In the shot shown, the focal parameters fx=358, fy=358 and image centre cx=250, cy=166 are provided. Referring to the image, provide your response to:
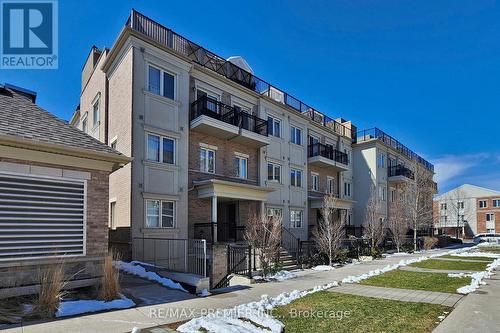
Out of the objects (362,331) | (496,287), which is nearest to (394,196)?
(496,287)

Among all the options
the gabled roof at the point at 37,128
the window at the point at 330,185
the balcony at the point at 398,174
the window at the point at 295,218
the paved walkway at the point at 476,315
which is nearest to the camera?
the paved walkway at the point at 476,315

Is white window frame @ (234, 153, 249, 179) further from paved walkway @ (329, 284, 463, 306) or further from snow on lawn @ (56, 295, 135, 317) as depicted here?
snow on lawn @ (56, 295, 135, 317)

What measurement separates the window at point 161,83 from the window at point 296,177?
1084 centimetres

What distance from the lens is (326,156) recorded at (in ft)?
90.6

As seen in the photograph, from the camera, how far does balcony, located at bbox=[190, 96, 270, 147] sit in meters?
17.4

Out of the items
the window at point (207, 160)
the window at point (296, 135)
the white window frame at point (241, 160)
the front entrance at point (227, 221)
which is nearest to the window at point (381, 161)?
the window at point (296, 135)

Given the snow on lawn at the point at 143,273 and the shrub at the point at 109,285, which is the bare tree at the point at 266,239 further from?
the shrub at the point at 109,285

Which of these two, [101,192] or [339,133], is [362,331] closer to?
[101,192]

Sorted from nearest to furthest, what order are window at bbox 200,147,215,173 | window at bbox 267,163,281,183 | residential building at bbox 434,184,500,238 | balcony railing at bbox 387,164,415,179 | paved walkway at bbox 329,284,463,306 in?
1. paved walkway at bbox 329,284,463,306
2. window at bbox 200,147,215,173
3. window at bbox 267,163,281,183
4. balcony railing at bbox 387,164,415,179
5. residential building at bbox 434,184,500,238

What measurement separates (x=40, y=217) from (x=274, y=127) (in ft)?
55.5

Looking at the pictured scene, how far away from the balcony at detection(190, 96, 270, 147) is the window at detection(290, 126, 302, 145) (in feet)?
13.9

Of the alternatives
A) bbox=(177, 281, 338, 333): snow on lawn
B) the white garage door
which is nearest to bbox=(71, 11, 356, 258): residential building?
the white garage door

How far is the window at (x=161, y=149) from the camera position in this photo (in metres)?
15.9

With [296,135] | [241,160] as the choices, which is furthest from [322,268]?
[296,135]
